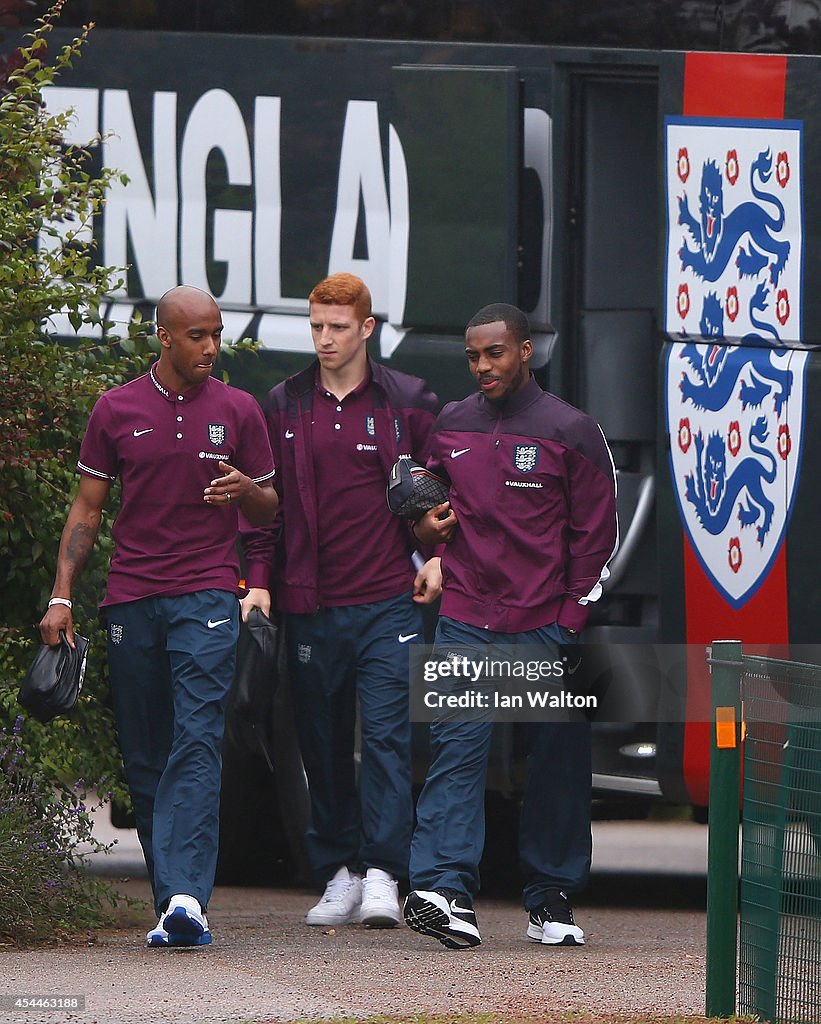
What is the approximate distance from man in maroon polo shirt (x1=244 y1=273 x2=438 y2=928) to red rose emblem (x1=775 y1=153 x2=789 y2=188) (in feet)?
4.21

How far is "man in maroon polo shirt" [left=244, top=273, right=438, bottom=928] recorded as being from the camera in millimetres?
7285

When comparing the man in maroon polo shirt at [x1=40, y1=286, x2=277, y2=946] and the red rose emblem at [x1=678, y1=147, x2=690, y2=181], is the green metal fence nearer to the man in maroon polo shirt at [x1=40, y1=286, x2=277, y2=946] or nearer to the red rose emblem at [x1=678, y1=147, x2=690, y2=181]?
the man in maroon polo shirt at [x1=40, y1=286, x2=277, y2=946]

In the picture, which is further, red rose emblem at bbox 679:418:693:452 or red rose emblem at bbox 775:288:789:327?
red rose emblem at bbox 679:418:693:452

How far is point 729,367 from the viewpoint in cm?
743

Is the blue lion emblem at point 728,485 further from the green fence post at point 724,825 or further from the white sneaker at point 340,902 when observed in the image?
the green fence post at point 724,825

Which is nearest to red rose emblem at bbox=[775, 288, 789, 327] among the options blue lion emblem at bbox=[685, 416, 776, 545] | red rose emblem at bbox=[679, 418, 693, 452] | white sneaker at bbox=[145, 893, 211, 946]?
blue lion emblem at bbox=[685, 416, 776, 545]

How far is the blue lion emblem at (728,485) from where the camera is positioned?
7.38 metres

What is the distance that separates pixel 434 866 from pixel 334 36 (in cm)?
299

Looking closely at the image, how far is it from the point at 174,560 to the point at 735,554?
1.89 m

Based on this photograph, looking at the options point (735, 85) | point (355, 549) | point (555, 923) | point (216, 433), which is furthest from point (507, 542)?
point (735, 85)

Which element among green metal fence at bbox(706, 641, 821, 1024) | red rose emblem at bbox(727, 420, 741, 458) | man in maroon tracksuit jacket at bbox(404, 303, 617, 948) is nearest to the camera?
green metal fence at bbox(706, 641, 821, 1024)

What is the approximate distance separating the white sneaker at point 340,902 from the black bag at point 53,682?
126 centimetres

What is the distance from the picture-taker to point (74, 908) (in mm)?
7023

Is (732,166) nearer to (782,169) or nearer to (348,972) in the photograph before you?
(782,169)
